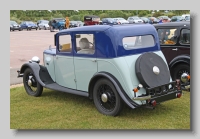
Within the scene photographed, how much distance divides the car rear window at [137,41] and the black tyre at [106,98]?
2.67 feet

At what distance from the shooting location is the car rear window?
554 centimetres

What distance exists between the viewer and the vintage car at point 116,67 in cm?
518

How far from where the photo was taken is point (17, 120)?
5516mm

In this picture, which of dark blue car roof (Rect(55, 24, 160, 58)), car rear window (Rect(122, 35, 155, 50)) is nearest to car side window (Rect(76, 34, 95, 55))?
dark blue car roof (Rect(55, 24, 160, 58))

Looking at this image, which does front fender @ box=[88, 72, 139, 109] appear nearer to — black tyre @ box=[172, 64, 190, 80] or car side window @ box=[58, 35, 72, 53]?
car side window @ box=[58, 35, 72, 53]

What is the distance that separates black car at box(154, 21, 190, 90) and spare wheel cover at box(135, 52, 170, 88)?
1.91 meters

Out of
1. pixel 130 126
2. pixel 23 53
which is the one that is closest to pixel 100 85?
pixel 130 126

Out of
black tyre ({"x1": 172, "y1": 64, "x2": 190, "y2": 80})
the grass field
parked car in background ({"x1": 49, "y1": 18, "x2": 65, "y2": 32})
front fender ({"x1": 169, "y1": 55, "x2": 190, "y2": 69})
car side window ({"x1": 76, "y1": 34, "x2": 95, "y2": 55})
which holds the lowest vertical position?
the grass field

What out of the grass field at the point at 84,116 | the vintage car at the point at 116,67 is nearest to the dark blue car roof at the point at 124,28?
the vintage car at the point at 116,67

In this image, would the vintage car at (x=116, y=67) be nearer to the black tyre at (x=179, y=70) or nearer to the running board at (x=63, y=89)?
the running board at (x=63, y=89)

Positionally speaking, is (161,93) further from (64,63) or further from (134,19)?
(134,19)

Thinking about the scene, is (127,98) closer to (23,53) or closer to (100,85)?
(100,85)

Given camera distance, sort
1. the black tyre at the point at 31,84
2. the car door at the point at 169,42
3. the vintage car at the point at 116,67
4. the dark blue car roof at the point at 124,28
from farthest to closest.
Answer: the car door at the point at 169,42
the black tyre at the point at 31,84
the dark blue car roof at the point at 124,28
the vintage car at the point at 116,67

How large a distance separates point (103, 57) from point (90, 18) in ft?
51.9
